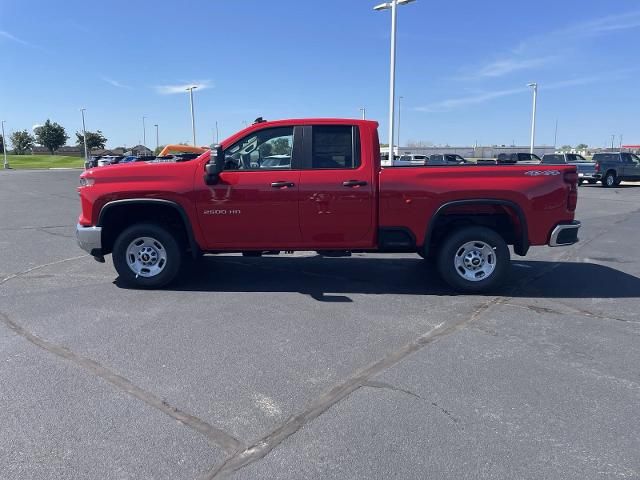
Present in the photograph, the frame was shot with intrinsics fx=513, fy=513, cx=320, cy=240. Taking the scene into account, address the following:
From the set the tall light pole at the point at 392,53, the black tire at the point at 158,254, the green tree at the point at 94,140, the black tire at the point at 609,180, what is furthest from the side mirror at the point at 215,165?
the green tree at the point at 94,140

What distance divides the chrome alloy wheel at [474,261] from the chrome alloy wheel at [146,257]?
3.75 m

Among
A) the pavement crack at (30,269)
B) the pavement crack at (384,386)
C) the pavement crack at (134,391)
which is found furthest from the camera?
the pavement crack at (30,269)

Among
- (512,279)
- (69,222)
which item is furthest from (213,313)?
(69,222)

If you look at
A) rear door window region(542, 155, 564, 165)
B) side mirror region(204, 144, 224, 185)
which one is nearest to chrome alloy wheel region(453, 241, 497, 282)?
side mirror region(204, 144, 224, 185)

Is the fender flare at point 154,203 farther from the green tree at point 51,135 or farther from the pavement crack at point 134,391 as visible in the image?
the green tree at point 51,135

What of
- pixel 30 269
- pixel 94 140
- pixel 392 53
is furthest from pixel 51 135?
pixel 30 269

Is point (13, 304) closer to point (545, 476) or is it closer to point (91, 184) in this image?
point (91, 184)

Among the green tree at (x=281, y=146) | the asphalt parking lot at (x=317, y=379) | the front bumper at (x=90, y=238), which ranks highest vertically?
the green tree at (x=281, y=146)

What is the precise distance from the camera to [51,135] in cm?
10475

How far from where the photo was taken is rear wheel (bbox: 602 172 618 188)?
29087 millimetres

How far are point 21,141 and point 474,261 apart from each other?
136 m

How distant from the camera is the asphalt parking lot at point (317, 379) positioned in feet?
9.72

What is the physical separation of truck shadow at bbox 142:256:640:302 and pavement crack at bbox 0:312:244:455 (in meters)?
2.06

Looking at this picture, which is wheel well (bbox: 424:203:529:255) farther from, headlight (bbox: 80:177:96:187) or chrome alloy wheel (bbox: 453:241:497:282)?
headlight (bbox: 80:177:96:187)
